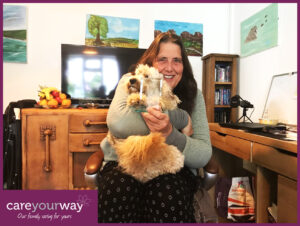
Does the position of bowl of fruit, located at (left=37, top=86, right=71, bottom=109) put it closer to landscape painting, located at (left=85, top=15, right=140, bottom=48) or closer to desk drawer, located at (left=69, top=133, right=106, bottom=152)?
desk drawer, located at (left=69, top=133, right=106, bottom=152)

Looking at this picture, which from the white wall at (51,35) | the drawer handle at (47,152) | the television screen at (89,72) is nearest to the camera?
the drawer handle at (47,152)

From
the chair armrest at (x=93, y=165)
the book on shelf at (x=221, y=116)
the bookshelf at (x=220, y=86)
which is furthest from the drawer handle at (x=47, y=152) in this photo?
the book on shelf at (x=221, y=116)

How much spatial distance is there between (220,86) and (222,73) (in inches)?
5.1

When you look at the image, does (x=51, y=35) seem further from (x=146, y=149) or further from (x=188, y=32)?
(x=146, y=149)

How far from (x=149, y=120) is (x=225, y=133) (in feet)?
2.97

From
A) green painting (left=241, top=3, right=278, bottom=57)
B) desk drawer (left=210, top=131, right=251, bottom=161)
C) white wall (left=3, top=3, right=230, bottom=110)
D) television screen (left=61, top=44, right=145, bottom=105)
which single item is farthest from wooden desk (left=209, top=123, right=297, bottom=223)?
white wall (left=3, top=3, right=230, bottom=110)

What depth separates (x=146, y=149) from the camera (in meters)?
0.71

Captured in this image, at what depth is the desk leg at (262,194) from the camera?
119 cm

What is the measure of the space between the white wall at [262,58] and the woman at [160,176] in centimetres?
99

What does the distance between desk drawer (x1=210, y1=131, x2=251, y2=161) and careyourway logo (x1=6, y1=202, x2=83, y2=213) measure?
0.96 m

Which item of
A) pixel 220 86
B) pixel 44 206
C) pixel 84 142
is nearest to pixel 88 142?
pixel 84 142

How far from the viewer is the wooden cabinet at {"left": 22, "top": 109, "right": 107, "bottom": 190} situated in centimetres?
140

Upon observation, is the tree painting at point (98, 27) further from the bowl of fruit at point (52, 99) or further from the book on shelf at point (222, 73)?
the book on shelf at point (222, 73)

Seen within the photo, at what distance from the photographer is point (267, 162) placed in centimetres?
107
